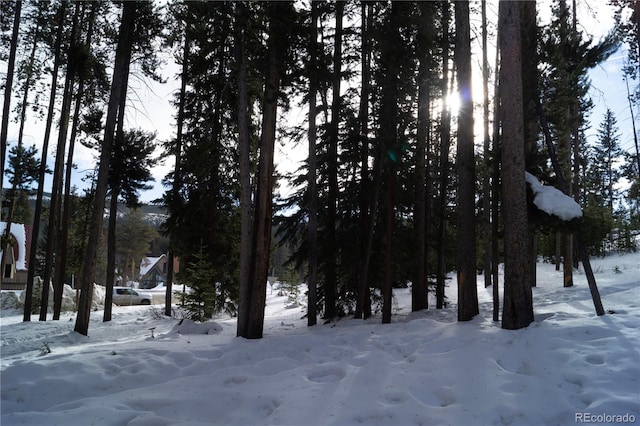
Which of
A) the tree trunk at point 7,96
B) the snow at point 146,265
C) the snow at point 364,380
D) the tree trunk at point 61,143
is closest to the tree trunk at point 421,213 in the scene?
the snow at point 364,380

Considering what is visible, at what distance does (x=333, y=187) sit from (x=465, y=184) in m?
4.43

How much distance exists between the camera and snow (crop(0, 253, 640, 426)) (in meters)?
3.60

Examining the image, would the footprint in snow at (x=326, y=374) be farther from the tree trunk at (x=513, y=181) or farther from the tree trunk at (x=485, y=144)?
the tree trunk at (x=485, y=144)

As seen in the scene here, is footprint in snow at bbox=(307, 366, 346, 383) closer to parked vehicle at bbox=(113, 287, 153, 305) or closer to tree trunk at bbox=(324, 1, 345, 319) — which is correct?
tree trunk at bbox=(324, 1, 345, 319)

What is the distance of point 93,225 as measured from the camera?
1016 centimetres

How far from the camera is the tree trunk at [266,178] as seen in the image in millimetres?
8305

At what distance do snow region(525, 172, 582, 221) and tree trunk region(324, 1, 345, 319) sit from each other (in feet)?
18.1

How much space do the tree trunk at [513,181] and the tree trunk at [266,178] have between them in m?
4.61

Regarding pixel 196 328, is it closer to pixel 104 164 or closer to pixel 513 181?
pixel 104 164

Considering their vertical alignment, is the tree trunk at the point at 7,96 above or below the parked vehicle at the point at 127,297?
above

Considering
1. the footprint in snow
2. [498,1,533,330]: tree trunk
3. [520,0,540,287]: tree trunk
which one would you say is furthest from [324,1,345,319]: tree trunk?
the footprint in snow

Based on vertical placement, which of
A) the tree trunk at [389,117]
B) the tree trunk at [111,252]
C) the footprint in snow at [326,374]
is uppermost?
the tree trunk at [389,117]

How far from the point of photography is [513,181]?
6.24 meters

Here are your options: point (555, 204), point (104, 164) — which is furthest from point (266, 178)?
Answer: point (555, 204)
